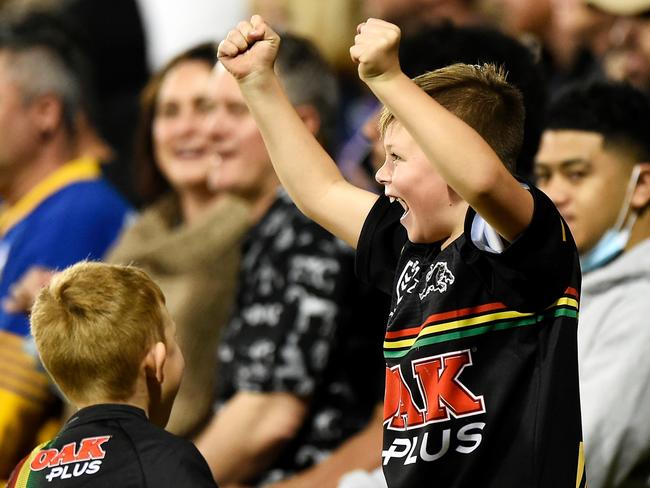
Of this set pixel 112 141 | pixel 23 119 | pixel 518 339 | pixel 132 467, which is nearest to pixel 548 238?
pixel 518 339

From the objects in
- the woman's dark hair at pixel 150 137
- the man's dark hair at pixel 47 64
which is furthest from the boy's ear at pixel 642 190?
the man's dark hair at pixel 47 64

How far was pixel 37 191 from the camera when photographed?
14.9 ft

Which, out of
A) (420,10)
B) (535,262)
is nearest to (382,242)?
(535,262)

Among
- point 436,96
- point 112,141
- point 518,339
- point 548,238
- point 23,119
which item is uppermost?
point 436,96

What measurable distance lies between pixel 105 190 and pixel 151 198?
26cm

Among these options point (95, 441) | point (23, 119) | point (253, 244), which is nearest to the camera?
point (95, 441)

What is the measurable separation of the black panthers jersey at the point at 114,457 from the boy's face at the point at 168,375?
11 centimetres

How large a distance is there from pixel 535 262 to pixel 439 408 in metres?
0.32

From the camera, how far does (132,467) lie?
2303mm

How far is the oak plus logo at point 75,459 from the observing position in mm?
2322

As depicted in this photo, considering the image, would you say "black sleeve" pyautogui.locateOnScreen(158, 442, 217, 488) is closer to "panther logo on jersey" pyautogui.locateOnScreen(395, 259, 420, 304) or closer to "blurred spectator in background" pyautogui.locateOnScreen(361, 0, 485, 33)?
"panther logo on jersey" pyautogui.locateOnScreen(395, 259, 420, 304)

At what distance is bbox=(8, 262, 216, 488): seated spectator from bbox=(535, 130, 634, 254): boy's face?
1.16 meters

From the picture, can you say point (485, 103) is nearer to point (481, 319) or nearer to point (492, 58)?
point (481, 319)

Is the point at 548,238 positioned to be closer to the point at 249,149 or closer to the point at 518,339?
the point at 518,339
